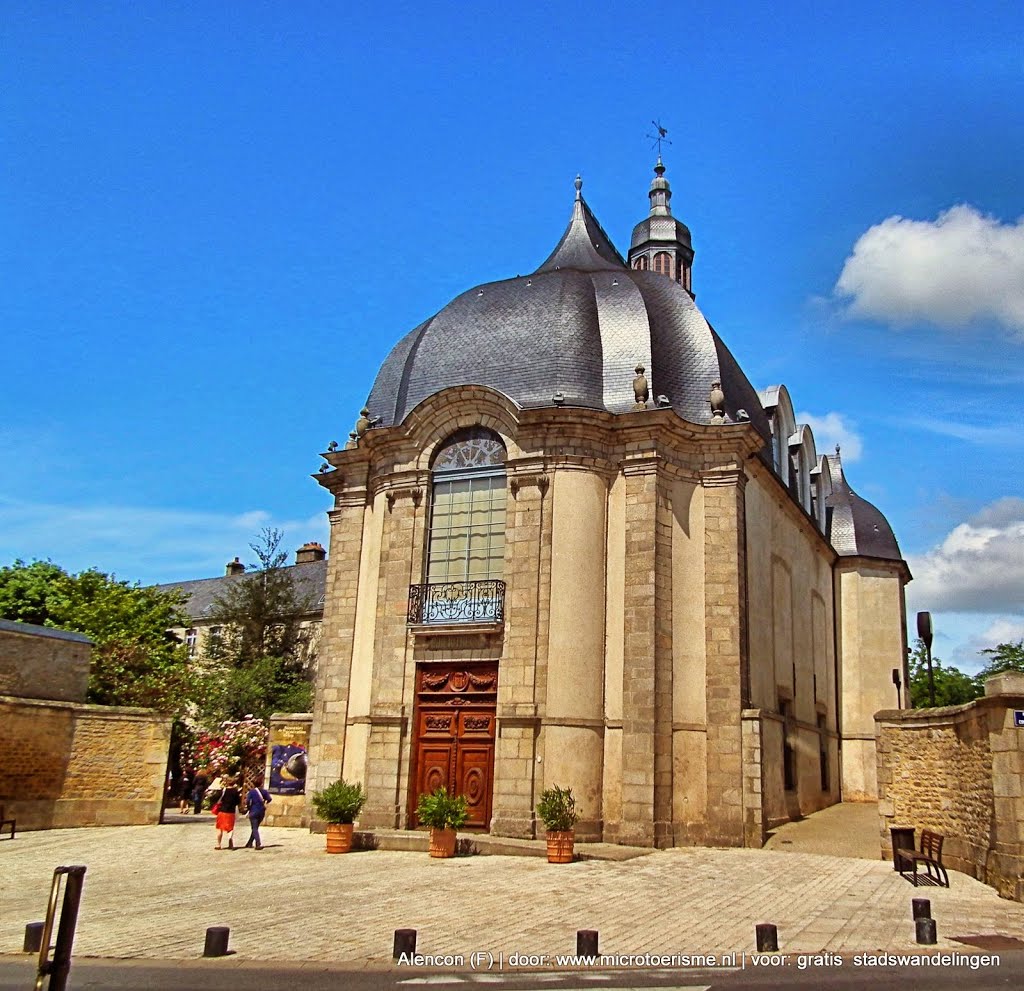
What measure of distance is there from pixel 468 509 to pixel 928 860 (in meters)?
10.3

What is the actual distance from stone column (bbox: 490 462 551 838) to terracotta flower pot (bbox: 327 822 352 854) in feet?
8.43

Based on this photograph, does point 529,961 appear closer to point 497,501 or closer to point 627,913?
point 627,913

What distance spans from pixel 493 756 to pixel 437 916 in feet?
26.6

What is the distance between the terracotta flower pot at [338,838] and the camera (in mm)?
16781

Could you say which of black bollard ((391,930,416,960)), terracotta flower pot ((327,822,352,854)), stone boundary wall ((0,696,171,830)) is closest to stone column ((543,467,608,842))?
terracotta flower pot ((327,822,352,854))

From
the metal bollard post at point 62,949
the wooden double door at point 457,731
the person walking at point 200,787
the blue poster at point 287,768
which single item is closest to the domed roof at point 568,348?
the wooden double door at point 457,731

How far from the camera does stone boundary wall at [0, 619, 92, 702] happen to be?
21.8 m

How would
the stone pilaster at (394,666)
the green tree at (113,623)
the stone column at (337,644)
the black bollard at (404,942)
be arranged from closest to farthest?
the black bollard at (404,942) → the stone pilaster at (394,666) → the stone column at (337,644) → the green tree at (113,623)

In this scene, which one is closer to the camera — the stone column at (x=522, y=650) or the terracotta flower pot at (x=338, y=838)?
A: the terracotta flower pot at (x=338, y=838)

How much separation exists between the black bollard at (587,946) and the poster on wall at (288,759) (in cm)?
1441

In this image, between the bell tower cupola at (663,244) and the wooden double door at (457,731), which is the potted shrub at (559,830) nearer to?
the wooden double door at (457,731)

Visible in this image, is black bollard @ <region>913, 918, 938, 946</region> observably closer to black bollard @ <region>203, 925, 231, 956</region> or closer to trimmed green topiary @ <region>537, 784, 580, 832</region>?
black bollard @ <region>203, 925, 231, 956</region>

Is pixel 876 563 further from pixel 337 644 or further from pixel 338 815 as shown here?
pixel 338 815

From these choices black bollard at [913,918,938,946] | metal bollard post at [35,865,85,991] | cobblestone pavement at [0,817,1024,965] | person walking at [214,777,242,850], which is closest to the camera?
metal bollard post at [35,865,85,991]
